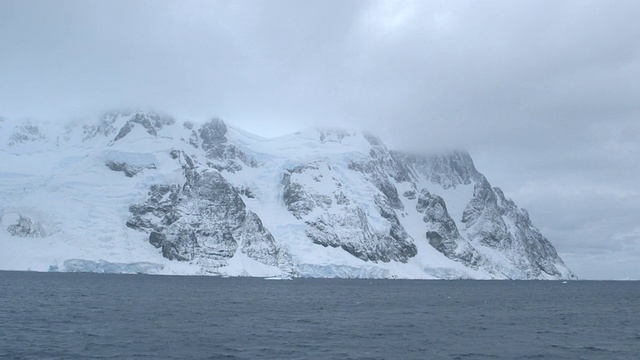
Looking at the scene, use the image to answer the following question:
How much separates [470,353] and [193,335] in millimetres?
32714

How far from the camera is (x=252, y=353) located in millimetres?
60812

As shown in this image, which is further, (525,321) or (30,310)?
(525,321)

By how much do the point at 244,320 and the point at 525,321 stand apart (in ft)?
156

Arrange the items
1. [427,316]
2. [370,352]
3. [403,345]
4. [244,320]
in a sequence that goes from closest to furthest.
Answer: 1. [370,352]
2. [403,345]
3. [244,320]
4. [427,316]

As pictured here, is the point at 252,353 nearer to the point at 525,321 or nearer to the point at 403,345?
the point at 403,345

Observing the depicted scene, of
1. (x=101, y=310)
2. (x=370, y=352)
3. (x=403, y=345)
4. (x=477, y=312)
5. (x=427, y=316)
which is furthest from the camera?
(x=477, y=312)

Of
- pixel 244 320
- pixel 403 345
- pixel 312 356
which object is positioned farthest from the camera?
pixel 244 320

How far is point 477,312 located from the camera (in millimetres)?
119438

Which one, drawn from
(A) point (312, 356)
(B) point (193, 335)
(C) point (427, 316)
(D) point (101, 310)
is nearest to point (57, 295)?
(D) point (101, 310)

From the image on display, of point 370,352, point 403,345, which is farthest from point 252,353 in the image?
point 403,345

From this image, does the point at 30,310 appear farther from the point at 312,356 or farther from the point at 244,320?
the point at 312,356

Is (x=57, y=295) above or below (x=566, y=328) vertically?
below

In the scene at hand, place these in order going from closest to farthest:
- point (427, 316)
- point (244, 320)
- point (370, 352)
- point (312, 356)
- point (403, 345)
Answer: point (312, 356)
point (370, 352)
point (403, 345)
point (244, 320)
point (427, 316)

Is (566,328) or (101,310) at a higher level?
(566,328)
